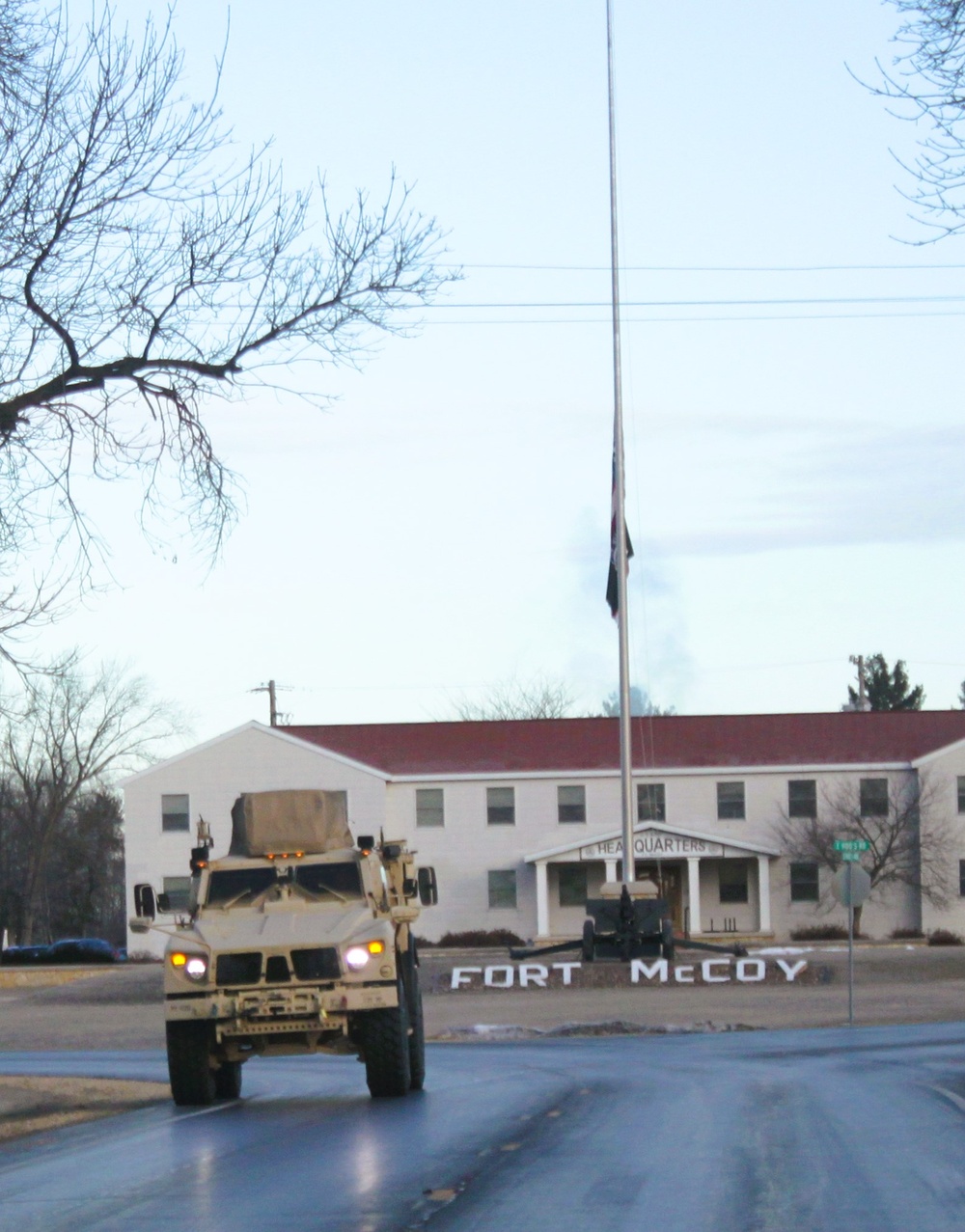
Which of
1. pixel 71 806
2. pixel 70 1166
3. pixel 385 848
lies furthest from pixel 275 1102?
pixel 71 806

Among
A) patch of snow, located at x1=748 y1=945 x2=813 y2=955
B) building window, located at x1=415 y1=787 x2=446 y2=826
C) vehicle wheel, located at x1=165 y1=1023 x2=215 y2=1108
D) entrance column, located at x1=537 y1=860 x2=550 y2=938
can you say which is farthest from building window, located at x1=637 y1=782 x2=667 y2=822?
vehicle wheel, located at x1=165 y1=1023 x2=215 y2=1108

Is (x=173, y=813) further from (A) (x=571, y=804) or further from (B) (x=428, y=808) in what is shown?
(A) (x=571, y=804)

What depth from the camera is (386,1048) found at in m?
14.6

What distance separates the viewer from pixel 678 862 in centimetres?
5778

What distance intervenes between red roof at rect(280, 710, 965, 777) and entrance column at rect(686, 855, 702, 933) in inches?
163

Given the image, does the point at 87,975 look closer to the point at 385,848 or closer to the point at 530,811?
the point at 530,811

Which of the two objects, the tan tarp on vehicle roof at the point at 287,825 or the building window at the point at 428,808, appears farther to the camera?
the building window at the point at 428,808

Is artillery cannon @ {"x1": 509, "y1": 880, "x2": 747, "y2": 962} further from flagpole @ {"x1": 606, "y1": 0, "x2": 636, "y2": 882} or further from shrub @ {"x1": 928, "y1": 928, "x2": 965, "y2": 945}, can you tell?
shrub @ {"x1": 928, "y1": 928, "x2": 965, "y2": 945}

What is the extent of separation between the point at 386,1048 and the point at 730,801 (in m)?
45.3

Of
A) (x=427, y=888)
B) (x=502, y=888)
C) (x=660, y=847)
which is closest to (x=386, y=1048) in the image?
(x=427, y=888)

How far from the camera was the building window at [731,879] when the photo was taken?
190ft

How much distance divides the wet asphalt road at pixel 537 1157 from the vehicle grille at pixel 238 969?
1108mm

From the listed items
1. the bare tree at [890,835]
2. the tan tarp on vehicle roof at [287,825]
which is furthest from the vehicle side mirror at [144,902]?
the bare tree at [890,835]

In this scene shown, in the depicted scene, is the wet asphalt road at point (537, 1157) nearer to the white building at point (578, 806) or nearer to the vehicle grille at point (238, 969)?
the vehicle grille at point (238, 969)
